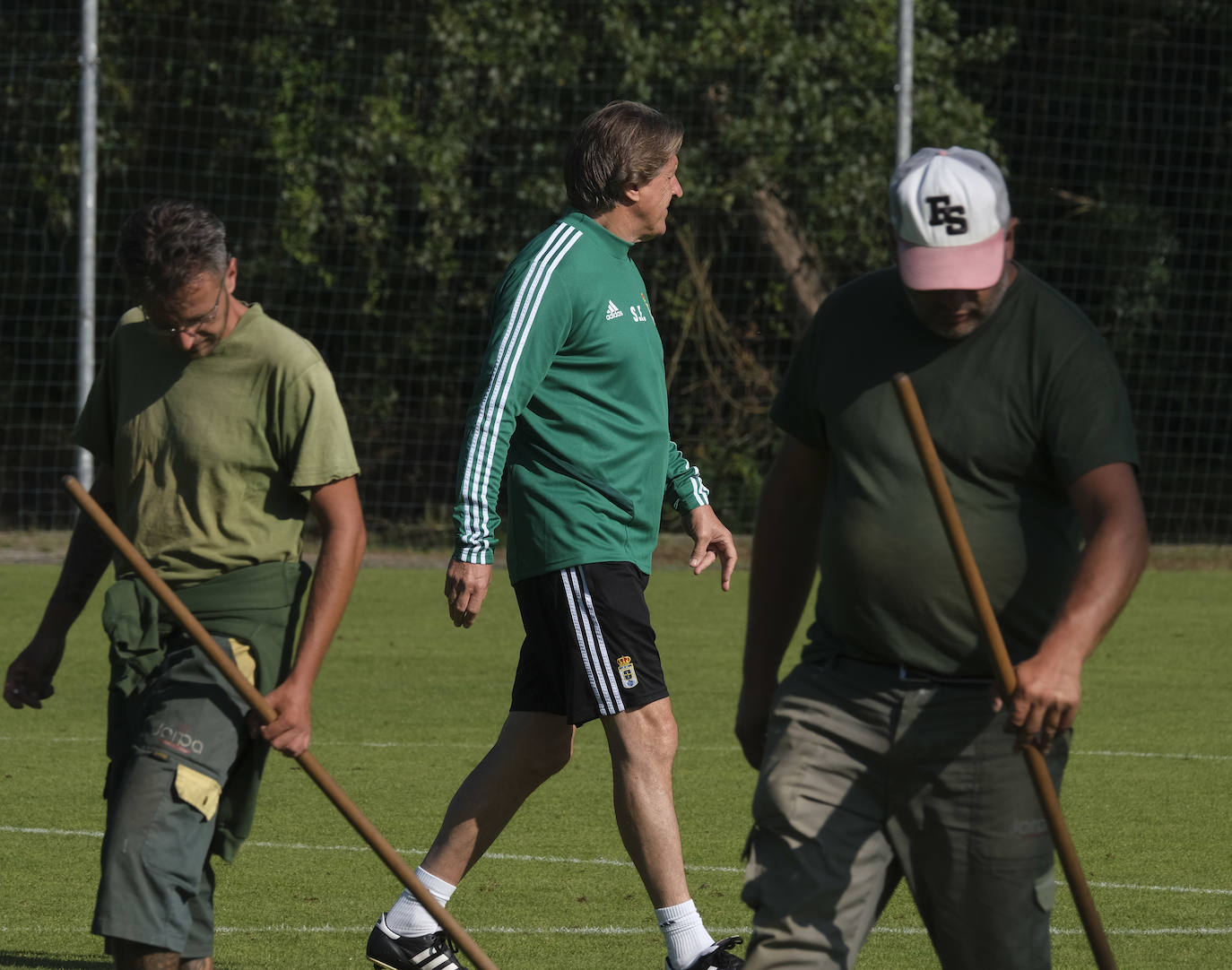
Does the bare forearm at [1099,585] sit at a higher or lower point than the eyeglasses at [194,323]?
lower

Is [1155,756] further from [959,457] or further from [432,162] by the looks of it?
[432,162]

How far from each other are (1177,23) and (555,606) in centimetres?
1788

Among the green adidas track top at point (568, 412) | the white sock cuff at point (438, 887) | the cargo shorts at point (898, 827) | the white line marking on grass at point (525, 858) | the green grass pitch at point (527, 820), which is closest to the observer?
the cargo shorts at point (898, 827)

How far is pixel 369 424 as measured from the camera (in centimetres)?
2012

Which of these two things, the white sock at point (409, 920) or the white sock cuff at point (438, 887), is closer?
the white sock at point (409, 920)

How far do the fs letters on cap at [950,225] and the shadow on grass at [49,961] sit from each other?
304 cm

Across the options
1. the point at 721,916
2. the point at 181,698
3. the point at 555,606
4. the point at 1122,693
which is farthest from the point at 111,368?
the point at 1122,693

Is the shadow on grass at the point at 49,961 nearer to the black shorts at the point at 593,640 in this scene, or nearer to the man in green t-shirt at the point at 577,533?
the man in green t-shirt at the point at 577,533

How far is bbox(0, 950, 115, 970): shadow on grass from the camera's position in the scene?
5.34 meters

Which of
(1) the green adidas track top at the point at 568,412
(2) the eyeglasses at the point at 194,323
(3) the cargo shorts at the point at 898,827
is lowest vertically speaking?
(3) the cargo shorts at the point at 898,827

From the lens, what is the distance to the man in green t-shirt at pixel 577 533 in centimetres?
515

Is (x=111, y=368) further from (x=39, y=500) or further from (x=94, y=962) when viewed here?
(x=39, y=500)

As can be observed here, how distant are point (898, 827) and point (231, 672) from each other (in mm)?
1399

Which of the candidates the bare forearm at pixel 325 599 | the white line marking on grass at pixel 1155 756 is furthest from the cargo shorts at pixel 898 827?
the white line marking on grass at pixel 1155 756
